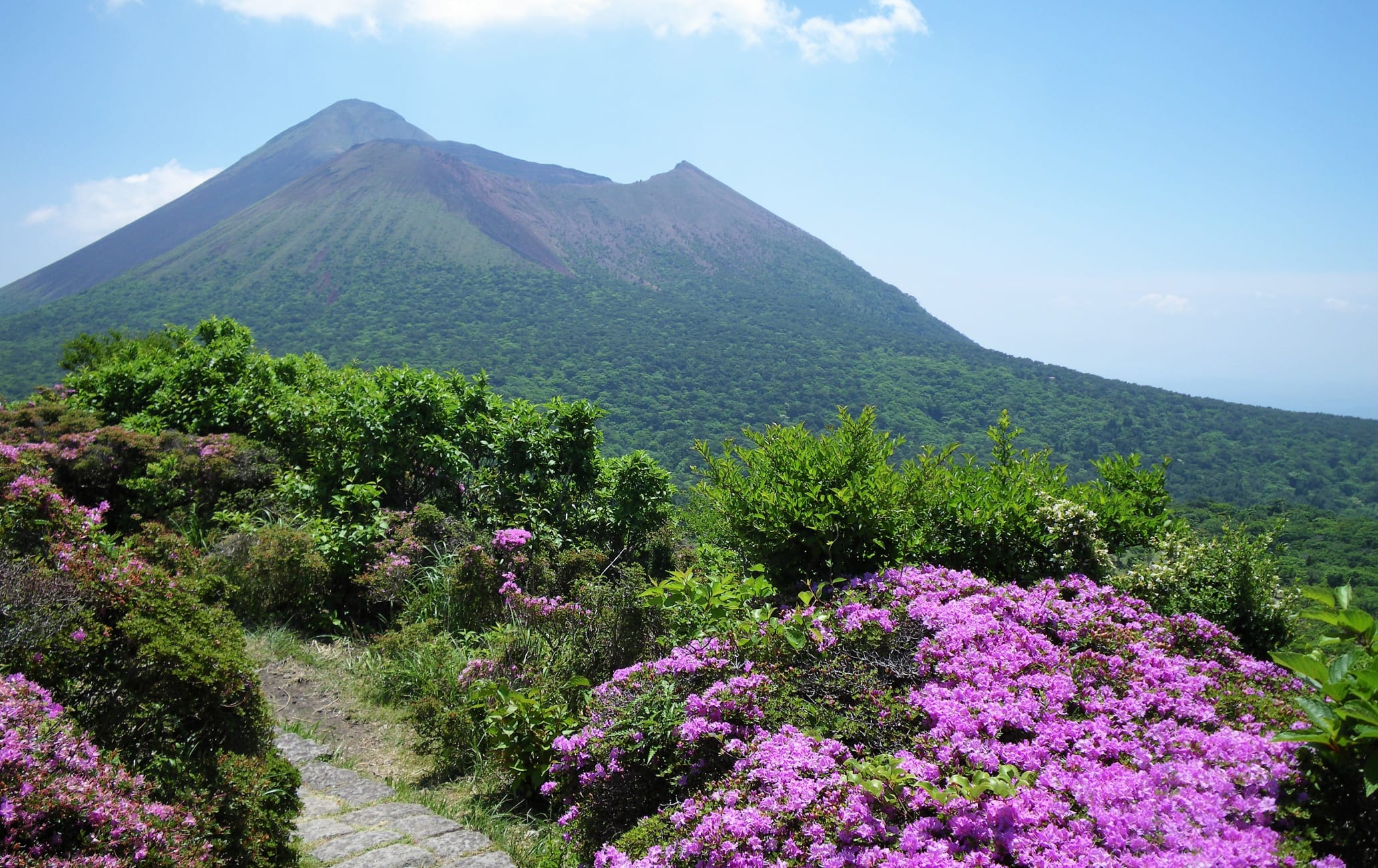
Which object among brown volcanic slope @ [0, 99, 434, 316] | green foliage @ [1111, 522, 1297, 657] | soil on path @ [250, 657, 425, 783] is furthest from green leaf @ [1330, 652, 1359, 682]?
brown volcanic slope @ [0, 99, 434, 316]

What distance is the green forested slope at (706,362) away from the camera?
42.7 metres

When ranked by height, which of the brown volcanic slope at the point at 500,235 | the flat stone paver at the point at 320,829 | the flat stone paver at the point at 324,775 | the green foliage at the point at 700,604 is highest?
the brown volcanic slope at the point at 500,235

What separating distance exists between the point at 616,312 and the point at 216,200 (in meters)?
79.0

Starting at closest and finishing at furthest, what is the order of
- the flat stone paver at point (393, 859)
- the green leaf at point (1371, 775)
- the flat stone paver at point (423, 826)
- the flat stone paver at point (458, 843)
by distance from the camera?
the green leaf at point (1371, 775), the flat stone paver at point (393, 859), the flat stone paver at point (458, 843), the flat stone paver at point (423, 826)

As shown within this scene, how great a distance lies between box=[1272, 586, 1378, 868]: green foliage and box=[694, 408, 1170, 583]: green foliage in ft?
5.81

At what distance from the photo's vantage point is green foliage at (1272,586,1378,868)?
168cm

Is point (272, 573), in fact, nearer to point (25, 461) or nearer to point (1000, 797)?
point (25, 461)

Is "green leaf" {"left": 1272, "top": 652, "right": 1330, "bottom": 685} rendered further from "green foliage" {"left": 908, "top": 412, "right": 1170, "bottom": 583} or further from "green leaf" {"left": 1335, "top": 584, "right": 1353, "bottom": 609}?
"green foliage" {"left": 908, "top": 412, "right": 1170, "bottom": 583}

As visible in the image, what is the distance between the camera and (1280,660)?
1909mm

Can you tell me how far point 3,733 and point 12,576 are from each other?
2.54ft

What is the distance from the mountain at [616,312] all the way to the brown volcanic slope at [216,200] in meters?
0.61

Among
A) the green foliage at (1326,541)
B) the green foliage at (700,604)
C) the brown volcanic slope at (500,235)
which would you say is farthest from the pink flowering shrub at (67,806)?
the brown volcanic slope at (500,235)

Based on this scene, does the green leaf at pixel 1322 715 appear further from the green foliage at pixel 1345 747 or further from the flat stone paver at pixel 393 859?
the flat stone paver at pixel 393 859

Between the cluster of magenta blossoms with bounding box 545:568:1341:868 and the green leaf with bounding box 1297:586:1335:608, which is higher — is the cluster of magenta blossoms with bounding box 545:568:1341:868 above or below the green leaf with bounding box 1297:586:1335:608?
below
